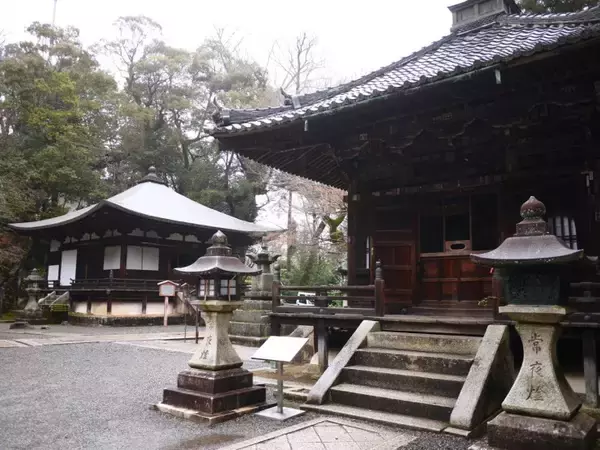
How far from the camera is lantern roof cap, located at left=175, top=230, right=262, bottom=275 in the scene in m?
6.33

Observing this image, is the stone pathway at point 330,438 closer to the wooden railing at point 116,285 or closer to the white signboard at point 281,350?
the white signboard at point 281,350

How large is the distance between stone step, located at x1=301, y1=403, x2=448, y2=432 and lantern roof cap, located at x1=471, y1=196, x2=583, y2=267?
1957 millimetres

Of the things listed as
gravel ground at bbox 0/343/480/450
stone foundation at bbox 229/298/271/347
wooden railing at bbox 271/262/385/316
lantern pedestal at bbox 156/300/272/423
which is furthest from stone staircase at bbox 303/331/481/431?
stone foundation at bbox 229/298/271/347

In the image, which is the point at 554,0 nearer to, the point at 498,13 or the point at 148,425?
the point at 498,13

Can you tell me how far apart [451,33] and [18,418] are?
11129mm

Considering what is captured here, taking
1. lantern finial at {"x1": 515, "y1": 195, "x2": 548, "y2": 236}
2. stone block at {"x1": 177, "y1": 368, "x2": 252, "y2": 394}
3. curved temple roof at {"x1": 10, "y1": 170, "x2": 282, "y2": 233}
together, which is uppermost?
curved temple roof at {"x1": 10, "y1": 170, "x2": 282, "y2": 233}

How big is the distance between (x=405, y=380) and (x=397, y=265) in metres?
3.00

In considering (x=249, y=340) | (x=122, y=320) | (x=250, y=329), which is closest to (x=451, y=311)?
(x=249, y=340)

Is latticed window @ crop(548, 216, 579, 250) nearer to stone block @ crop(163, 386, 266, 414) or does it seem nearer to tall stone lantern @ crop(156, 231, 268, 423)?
tall stone lantern @ crop(156, 231, 268, 423)

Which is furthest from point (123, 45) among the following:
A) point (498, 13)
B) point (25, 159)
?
point (498, 13)

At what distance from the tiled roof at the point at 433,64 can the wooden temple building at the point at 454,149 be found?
0.11 ft

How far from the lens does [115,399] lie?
266 inches

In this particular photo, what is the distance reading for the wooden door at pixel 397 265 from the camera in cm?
851

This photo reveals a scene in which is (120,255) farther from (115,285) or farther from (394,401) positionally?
(394,401)
